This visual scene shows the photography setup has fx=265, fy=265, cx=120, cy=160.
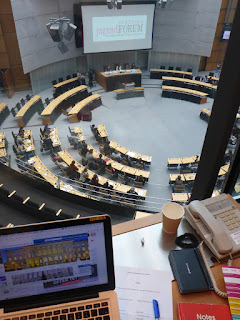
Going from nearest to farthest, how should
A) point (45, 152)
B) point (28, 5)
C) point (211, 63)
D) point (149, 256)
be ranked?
point (149, 256) < point (45, 152) < point (28, 5) < point (211, 63)

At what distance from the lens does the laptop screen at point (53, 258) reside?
1.20 metres

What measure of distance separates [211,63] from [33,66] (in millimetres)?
10933

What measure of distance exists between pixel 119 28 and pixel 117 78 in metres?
2.71

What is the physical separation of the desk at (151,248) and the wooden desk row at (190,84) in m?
13.4

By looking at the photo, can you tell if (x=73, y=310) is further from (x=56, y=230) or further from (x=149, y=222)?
(x=149, y=222)

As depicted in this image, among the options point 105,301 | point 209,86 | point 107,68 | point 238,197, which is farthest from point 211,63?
point 105,301

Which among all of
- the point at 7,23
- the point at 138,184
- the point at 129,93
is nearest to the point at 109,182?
the point at 138,184

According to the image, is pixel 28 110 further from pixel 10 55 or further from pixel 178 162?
pixel 178 162

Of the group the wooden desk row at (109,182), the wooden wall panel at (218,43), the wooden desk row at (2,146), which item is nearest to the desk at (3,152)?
the wooden desk row at (2,146)

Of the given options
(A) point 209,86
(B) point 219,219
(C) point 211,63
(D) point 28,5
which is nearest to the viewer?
(B) point 219,219

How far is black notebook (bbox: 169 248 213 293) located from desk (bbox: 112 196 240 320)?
3 cm

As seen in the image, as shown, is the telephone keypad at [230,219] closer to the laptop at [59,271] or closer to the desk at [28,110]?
the laptop at [59,271]

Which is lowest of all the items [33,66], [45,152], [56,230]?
[45,152]

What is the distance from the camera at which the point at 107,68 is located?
49.9 ft
